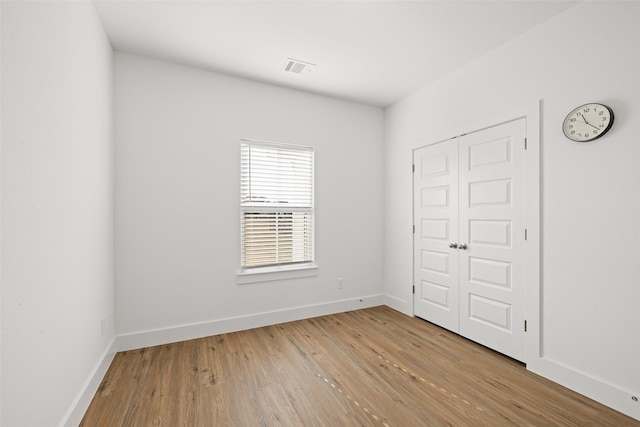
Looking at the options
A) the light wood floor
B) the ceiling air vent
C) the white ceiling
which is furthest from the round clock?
the ceiling air vent

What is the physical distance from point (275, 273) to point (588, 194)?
297cm

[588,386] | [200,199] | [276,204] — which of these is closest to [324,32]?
[276,204]

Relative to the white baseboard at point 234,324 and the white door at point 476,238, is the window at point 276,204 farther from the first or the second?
the white door at point 476,238

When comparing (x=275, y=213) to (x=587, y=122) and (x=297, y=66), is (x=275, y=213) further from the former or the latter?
(x=587, y=122)

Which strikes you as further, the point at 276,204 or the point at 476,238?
the point at 276,204

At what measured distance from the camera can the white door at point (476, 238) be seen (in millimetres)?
2592

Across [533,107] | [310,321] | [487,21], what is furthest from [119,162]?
[533,107]

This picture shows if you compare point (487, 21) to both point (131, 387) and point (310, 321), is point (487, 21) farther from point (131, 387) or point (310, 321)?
point (131, 387)

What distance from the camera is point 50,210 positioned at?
149 cm

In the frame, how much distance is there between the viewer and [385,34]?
2.55m

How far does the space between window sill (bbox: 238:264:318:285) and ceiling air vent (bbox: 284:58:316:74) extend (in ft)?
7.43

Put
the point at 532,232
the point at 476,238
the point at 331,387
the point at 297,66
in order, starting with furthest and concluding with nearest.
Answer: the point at 297,66
the point at 476,238
the point at 532,232
the point at 331,387

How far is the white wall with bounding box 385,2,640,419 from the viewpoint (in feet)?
6.31

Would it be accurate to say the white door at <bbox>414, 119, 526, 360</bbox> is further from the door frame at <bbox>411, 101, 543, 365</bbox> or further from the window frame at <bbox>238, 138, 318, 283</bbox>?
the window frame at <bbox>238, 138, 318, 283</bbox>
